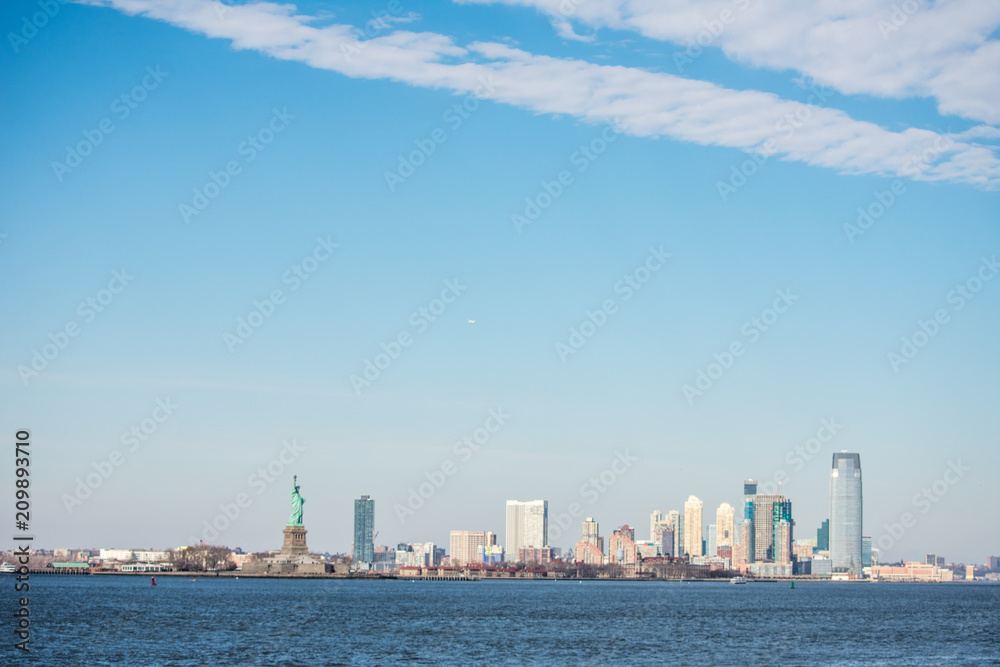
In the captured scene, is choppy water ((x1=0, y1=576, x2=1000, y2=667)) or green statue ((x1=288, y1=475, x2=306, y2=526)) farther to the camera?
green statue ((x1=288, y1=475, x2=306, y2=526))

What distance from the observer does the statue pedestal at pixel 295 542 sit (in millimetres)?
174250

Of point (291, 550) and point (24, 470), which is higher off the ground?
point (24, 470)

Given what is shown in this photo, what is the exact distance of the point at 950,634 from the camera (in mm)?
74438

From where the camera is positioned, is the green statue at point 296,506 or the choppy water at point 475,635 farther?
the green statue at point 296,506

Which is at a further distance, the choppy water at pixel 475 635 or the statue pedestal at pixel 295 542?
the statue pedestal at pixel 295 542

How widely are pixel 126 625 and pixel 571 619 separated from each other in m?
33.7

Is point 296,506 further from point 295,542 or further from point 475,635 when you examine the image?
point 475,635

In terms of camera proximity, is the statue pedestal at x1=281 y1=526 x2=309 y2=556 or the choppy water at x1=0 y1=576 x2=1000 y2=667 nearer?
the choppy water at x1=0 y1=576 x2=1000 y2=667

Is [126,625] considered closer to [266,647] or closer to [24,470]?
[266,647]

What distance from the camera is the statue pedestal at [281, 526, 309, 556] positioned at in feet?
572

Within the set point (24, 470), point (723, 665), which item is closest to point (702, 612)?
point (723, 665)

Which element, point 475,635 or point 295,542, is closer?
point 475,635

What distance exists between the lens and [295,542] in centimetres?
17712

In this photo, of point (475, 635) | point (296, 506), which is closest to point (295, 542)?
point (296, 506)
